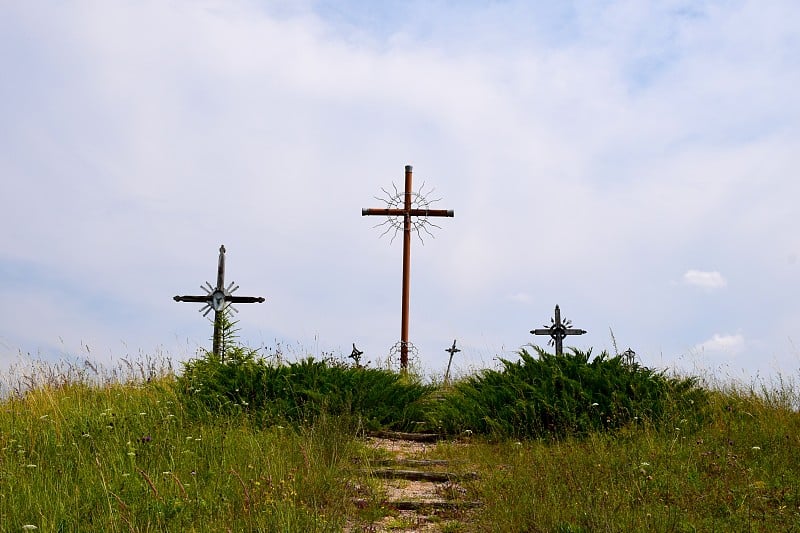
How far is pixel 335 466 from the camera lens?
28.0 ft

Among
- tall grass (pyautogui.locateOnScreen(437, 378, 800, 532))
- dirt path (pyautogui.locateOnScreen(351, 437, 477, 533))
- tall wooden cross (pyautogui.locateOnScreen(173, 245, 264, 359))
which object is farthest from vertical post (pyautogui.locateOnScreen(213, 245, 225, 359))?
tall grass (pyautogui.locateOnScreen(437, 378, 800, 532))

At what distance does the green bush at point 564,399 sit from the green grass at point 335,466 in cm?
6

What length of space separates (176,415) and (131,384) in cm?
288

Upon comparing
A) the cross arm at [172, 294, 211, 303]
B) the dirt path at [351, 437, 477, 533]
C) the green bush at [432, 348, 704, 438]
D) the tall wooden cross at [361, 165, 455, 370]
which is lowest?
the dirt path at [351, 437, 477, 533]

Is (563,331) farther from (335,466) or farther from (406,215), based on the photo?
(335,466)

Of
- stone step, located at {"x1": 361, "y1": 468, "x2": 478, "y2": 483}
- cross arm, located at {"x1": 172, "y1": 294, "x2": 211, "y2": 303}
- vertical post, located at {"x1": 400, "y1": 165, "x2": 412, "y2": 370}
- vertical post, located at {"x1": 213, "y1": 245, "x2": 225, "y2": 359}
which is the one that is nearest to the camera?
stone step, located at {"x1": 361, "y1": 468, "x2": 478, "y2": 483}

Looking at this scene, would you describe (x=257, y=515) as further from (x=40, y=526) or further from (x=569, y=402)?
(x=569, y=402)

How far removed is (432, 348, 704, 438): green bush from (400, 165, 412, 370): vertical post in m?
5.96

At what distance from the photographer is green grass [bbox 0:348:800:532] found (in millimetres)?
6684

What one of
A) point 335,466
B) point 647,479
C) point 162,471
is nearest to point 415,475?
point 335,466

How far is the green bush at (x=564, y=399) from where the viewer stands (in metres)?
11.1

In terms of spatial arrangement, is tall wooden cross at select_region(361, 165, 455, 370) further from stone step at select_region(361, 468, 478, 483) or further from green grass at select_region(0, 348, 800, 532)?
stone step at select_region(361, 468, 478, 483)

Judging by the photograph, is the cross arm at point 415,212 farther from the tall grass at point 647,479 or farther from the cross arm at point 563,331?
the tall grass at point 647,479

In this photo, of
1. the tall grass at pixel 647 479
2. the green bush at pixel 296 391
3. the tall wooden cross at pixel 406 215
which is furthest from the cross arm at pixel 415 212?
the tall grass at pixel 647 479
